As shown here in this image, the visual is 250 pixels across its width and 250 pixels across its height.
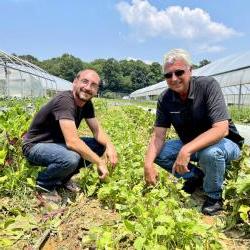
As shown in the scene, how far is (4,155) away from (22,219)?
2.81 feet

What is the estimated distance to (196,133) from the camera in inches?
146

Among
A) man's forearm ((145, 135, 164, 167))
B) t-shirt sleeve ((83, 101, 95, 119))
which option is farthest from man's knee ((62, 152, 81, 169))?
man's forearm ((145, 135, 164, 167))

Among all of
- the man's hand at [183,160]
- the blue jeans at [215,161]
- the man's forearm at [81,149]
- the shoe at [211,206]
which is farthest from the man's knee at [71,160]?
the shoe at [211,206]

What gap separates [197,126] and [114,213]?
3.43ft

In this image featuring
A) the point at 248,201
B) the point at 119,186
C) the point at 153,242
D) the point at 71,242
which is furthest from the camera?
the point at 119,186

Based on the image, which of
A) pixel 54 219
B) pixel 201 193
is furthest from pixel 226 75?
pixel 54 219

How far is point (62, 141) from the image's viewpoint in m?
3.97

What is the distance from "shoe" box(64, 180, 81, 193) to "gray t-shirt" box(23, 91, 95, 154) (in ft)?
1.53

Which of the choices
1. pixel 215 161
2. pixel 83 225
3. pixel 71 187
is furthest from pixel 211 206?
pixel 71 187

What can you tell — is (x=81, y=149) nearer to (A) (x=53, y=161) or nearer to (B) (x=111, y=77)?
(A) (x=53, y=161)

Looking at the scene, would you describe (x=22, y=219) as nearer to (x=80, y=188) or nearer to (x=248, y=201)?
(x=80, y=188)

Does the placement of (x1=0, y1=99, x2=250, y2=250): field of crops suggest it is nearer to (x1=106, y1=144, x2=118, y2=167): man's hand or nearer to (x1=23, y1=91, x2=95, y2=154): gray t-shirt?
(x1=106, y1=144, x2=118, y2=167): man's hand

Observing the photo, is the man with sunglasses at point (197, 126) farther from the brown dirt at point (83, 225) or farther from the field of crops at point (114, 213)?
the brown dirt at point (83, 225)

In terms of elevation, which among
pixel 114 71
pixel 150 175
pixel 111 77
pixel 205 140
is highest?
pixel 114 71
